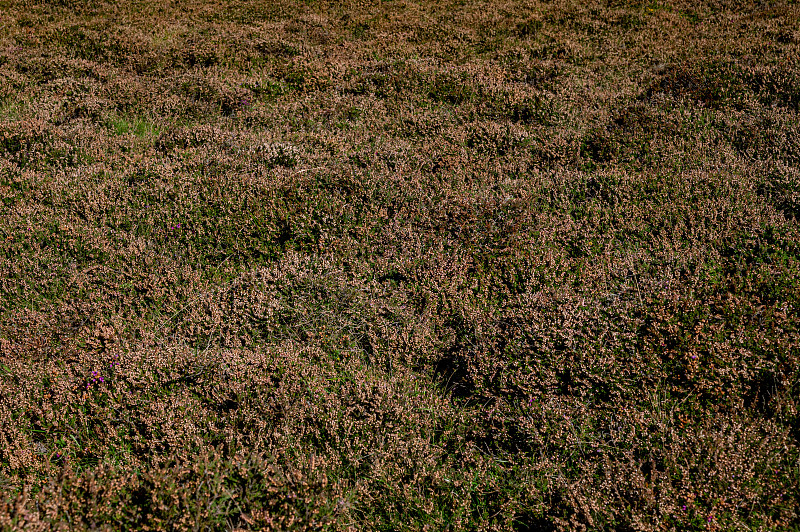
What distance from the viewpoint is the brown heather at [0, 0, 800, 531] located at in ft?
9.60

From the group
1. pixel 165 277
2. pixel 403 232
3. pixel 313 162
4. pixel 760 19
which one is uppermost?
pixel 760 19

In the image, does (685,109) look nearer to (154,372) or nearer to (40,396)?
(154,372)

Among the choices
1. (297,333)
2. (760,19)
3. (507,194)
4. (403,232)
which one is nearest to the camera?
(297,333)

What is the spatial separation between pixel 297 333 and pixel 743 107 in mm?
6474

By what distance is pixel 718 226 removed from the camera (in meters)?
4.61

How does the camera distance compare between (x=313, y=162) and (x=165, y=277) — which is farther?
(x=313, y=162)

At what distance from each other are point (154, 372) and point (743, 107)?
7518 millimetres

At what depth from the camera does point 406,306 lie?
4.29 metres

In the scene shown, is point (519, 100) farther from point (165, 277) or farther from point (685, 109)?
point (165, 277)

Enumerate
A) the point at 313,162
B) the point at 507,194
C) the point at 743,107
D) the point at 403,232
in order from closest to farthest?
the point at 403,232, the point at 507,194, the point at 313,162, the point at 743,107

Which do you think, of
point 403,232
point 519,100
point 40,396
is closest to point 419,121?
point 519,100

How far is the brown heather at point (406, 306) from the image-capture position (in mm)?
2926

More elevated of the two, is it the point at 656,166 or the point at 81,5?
the point at 81,5

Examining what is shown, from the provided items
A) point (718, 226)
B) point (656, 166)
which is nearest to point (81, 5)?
point (656, 166)
